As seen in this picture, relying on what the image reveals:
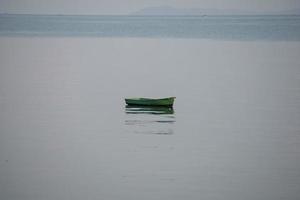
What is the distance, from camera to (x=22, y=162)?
360 cm

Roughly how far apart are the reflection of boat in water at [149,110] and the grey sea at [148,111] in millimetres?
16

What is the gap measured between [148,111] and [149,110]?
3cm

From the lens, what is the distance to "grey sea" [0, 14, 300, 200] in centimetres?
346

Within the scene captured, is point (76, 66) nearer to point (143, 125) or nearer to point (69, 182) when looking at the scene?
point (143, 125)

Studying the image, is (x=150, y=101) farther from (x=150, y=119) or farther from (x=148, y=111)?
(x=150, y=119)

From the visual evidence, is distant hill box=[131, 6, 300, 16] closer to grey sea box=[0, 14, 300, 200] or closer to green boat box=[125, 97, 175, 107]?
grey sea box=[0, 14, 300, 200]

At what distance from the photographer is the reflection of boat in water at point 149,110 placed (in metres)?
4.30

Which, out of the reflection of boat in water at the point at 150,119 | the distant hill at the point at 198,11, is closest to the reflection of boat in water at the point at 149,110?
the reflection of boat in water at the point at 150,119

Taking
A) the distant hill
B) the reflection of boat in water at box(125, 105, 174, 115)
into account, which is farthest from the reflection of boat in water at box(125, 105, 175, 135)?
the distant hill

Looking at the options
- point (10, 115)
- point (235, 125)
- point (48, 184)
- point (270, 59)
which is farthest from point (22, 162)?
point (270, 59)

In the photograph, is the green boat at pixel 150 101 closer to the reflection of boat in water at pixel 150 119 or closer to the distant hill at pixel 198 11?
the reflection of boat in water at pixel 150 119

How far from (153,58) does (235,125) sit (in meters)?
0.80

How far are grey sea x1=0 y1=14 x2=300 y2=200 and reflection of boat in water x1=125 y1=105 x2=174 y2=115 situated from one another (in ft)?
0.05

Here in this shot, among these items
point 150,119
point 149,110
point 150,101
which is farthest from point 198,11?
point 150,119
